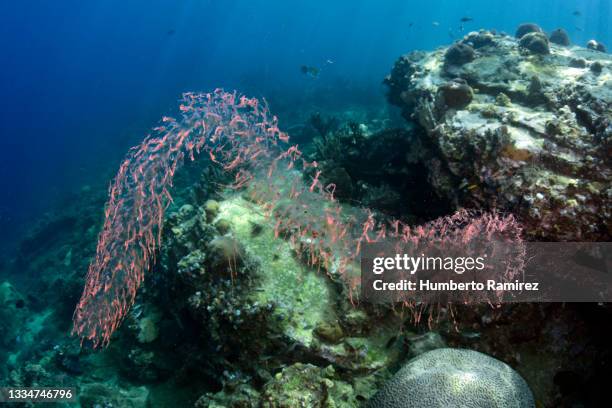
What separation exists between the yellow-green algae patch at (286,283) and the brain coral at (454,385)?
1318 millimetres

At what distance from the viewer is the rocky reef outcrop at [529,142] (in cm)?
416

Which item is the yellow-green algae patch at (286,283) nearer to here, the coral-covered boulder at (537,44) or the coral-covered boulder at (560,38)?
the coral-covered boulder at (537,44)

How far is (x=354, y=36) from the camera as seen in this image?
88.6 m

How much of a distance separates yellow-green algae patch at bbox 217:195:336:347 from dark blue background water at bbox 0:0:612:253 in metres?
19.3

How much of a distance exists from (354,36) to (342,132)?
89.7 metres

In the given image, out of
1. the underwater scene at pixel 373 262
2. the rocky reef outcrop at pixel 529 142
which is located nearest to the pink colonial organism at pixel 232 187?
the underwater scene at pixel 373 262

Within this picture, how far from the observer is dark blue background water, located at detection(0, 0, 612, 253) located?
34938 millimetres

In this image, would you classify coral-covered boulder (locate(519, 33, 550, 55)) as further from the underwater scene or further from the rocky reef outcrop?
the rocky reef outcrop

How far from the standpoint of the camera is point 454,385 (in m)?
3.33

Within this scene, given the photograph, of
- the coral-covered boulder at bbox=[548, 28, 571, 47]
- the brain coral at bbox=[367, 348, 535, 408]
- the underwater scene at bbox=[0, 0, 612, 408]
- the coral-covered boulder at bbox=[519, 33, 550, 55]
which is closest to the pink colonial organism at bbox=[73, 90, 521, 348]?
the underwater scene at bbox=[0, 0, 612, 408]

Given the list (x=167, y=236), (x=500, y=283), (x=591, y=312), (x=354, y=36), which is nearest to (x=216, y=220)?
(x=167, y=236)

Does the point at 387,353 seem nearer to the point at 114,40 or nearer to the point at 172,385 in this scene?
the point at 172,385

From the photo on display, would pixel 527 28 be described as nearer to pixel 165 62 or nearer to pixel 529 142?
pixel 529 142

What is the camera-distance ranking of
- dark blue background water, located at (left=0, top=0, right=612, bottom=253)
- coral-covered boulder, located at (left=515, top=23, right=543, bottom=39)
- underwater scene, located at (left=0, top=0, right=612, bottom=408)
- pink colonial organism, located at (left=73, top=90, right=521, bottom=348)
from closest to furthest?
underwater scene, located at (left=0, top=0, right=612, bottom=408) → pink colonial organism, located at (left=73, top=90, right=521, bottom=348) → coral-covered boulder, located at (left=515, top=23, right=543, bottom=39) → dark blue background water, located at (left=0, top=0, right=612, bottom=253)
